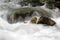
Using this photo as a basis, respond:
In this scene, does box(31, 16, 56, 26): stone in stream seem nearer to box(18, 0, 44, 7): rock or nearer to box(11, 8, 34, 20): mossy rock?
box(11, 8, 34, 20): mossy rock


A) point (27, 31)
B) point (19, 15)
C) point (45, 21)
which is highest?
point (19, 15)

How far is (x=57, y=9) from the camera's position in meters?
10.1

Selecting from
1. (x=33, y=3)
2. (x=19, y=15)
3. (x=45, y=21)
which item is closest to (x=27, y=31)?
(x=45, y=21)

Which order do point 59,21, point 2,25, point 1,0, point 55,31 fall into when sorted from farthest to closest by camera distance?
1. point 1,0
2. point 59,21
3. point 2,25
4. point 55,31

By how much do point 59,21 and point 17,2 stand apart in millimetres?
4940

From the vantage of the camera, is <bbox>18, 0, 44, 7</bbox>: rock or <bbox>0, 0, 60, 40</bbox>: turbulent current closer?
<bbox>0, 0, 60, 40</bbox>: turbulent current

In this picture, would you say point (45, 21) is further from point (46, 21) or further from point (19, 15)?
point (19, 15)

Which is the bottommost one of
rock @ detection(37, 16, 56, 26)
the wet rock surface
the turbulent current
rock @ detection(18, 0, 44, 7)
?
the turbulent current

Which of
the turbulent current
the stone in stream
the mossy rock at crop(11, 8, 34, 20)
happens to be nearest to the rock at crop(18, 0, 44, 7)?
the mossy rock at crop(11, 8, 34, 20)

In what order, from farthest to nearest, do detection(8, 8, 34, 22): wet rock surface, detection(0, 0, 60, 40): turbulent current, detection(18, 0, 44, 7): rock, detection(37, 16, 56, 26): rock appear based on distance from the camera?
detection(18, 0, 44, 7): rock, detection(8, 8, 34, 22): wet rock surface, detection(37, 16, 56, 26): rock, detection(0, 0, 60, 40): turbulent current

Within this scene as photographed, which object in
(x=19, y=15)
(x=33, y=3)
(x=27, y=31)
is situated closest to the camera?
(x=27, y=31)

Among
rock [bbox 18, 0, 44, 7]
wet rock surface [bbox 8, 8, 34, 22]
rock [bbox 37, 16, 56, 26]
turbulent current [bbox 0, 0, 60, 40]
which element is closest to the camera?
turbulent current [bbox 0, 0, 60, 40]

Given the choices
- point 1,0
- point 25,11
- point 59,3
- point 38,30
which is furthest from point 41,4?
point 38,30

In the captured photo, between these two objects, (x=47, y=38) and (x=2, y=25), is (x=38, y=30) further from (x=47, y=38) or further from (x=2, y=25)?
(x=2, y=25)
